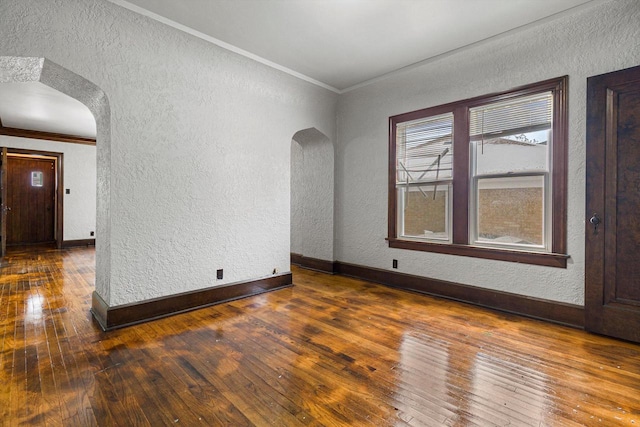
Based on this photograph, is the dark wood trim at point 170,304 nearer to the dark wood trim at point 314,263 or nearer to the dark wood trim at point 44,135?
the dark wood trim at point 314,263

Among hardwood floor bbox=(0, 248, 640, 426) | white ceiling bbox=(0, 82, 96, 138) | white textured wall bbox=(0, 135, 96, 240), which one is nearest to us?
hardwood floor bbox=(0, 248, 640, 426)

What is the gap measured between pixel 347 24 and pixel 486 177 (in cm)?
217

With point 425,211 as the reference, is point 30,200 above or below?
above

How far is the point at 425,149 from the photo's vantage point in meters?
3.98

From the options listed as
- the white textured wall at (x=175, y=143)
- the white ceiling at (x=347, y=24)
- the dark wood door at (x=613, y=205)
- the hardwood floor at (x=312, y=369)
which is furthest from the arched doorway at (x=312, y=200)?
the dark wood door at (x=613, y=205)

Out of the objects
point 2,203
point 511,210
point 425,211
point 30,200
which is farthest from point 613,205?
point 30,200

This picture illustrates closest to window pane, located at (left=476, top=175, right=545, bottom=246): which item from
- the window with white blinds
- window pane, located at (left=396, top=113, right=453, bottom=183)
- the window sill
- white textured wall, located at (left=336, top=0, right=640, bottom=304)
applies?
the window sill

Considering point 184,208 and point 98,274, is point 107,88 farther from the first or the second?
point 98,274

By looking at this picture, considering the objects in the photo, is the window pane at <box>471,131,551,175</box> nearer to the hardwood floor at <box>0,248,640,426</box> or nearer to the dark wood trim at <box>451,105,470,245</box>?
the dark wood trim at <box>451,105,470,245</box>

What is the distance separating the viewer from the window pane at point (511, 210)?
3.12 metres

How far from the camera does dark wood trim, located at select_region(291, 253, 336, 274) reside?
4.96 m

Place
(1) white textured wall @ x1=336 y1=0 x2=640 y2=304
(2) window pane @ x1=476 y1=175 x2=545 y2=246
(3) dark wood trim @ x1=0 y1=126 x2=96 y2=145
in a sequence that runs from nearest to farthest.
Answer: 1. (1) white textured wall @ x1=336 y1=0 x2=640 y2=304
2. (2) window pane @ x1=476 y1=175 x2=545 y2=246
3. (3) dark wood trim @ x1=0 y1=126 x2=96 y2=145

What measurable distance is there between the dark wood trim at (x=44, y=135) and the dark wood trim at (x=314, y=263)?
6094 mm

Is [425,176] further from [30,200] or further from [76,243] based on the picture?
[30,200]
